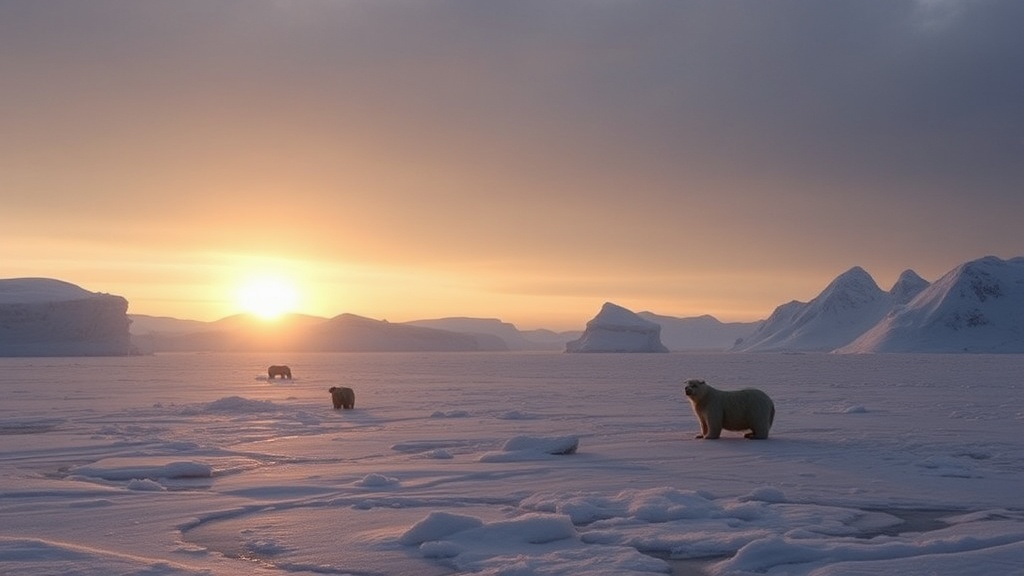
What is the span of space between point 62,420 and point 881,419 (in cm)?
1460

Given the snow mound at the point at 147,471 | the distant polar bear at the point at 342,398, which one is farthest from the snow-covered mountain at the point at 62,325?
the snow mound at the point at 147,471

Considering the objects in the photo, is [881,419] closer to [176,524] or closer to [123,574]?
[176,524]

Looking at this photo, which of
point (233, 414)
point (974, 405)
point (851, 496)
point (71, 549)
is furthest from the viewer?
point (974, 405)

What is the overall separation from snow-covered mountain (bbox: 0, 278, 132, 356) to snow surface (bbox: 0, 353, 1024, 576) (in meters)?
88.2

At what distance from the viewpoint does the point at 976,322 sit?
175875mm

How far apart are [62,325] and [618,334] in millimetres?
88757

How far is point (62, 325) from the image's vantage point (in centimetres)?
9644

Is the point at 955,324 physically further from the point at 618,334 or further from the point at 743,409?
the point at 743,409

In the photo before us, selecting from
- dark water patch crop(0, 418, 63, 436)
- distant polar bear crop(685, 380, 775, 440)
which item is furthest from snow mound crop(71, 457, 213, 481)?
distant polar bear crop(685, 380, 775, 440)

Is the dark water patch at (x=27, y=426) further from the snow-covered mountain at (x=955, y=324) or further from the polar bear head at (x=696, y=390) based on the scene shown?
the snow-covered mountain at (x=955, y=324)

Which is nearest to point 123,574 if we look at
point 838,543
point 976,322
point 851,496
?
point 838,543

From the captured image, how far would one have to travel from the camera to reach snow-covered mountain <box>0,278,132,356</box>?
94.3m

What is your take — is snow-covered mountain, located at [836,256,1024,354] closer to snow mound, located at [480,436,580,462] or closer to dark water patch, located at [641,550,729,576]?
snow mound, located at [480,436,580,462]

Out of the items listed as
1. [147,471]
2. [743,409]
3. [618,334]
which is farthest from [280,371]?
[618,334]
